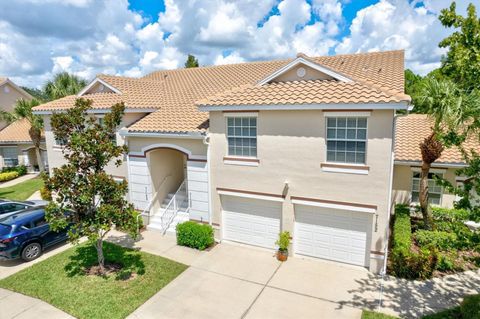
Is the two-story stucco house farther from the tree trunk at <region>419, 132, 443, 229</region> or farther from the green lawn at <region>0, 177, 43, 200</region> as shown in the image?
the tree trunk at <region>419, 132, 443, 229</region>

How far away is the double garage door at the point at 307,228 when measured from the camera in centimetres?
1144

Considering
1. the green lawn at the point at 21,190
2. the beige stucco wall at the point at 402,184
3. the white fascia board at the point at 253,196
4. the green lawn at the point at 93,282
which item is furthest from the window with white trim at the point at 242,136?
the green lawn at the point at 21,190

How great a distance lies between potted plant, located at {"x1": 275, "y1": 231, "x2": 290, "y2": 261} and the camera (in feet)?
39.3

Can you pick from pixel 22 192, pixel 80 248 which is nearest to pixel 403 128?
pixel 80 248

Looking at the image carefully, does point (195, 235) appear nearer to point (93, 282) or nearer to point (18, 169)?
point (93, 282)

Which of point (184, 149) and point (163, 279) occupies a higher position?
point (184, 149)

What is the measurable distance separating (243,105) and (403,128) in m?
10.6

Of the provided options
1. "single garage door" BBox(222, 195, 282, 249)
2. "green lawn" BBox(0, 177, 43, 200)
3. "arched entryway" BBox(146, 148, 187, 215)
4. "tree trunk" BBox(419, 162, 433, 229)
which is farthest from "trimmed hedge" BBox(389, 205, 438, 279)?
"green lawn" BBox(0, 177, 43, 200)

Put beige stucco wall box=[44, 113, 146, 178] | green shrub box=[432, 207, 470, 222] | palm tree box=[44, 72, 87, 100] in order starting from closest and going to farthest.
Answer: green shrub box=[432, 207, 470, 222], beige stucco wall box=[44, 113, 146, 178], palm tree box=[44, 72, 87, 100]

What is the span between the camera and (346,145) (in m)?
10.9

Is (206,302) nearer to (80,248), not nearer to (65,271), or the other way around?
(65,271)

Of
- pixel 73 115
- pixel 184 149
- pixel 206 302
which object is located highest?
pixel 73 115

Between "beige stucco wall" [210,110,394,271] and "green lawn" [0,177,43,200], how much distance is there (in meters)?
17.3

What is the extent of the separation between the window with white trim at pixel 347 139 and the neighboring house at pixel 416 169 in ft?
16.7
